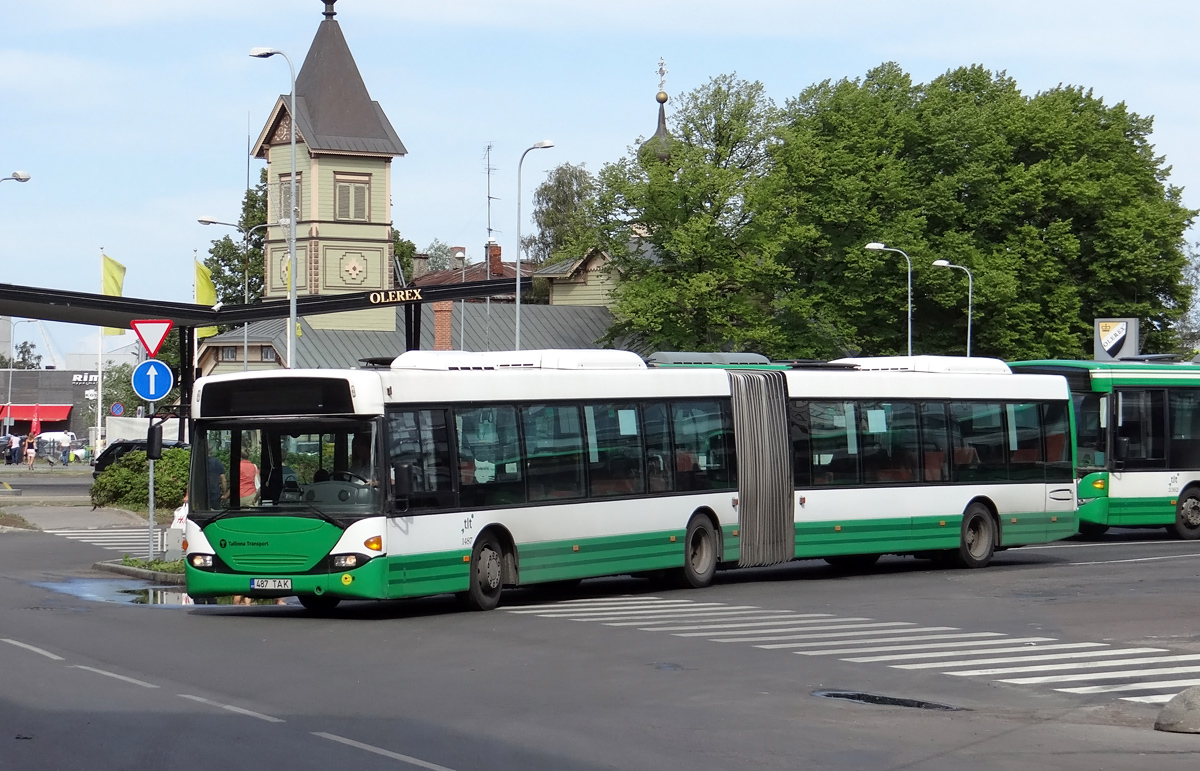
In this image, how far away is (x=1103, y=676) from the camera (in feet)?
41.4

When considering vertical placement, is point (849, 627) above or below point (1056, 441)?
below

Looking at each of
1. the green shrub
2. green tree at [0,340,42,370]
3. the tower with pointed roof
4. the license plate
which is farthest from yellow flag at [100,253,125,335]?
green tree at [0,340,42,370]

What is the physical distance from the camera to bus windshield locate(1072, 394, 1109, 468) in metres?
29.3

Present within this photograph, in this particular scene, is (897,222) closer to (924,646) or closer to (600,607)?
(600,607)

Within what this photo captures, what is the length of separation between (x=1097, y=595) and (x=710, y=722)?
10740 millimetres

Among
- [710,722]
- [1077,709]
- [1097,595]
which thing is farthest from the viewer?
[1097,595]

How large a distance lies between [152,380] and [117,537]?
7750mm

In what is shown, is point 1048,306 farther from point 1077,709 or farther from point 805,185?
point 1077,709

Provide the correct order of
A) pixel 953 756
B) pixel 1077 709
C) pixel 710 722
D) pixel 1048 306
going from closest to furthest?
pixel 953 756 < pixel 710 722 < pixel 1077 709 < pixel 1048 306

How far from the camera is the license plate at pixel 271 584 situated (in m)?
16.2

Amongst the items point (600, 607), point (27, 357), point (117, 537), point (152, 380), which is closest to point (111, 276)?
point (117, 537)

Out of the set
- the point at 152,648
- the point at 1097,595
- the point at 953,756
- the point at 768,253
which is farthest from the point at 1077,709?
the point at 768,253

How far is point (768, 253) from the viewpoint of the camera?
196ft

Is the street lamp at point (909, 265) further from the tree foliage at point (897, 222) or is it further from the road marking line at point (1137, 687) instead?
the road marking line at point (1137, 687)
